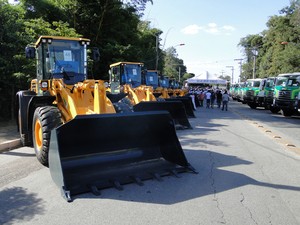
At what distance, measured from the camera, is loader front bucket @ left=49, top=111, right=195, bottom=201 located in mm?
5406

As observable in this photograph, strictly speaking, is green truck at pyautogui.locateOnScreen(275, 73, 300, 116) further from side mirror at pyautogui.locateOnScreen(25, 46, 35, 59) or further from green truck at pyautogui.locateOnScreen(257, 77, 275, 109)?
side mirror at pyautogui.locateOnScreen(25, 46, 35, 59)

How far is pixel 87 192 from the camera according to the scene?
17.3 feet

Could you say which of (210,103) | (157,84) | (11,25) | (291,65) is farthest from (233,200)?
(291,65)

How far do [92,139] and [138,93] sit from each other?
9847 mm

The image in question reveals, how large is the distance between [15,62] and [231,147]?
10.7 metres

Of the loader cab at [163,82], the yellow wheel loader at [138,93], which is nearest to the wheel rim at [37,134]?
the yellow wheel loader at [138,93]

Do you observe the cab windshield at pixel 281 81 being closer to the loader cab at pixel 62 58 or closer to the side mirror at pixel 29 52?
the loader cab at pixel 62 58

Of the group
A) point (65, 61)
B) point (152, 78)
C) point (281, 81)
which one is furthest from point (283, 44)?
point (65, 61)

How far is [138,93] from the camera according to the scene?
15.7 metres

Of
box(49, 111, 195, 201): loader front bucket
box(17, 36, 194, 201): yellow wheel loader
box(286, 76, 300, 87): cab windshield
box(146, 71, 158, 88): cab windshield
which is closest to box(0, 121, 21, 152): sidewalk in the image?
box(17, 36, 194, 201): yellow wheel loader

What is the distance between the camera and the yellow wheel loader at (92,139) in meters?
5.50

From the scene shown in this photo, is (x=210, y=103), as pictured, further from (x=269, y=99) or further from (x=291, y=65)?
(x=291, y=65)

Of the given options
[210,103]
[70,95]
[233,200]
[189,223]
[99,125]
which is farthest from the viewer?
[210,103]

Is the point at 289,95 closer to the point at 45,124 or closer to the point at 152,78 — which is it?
the point at 152,78
